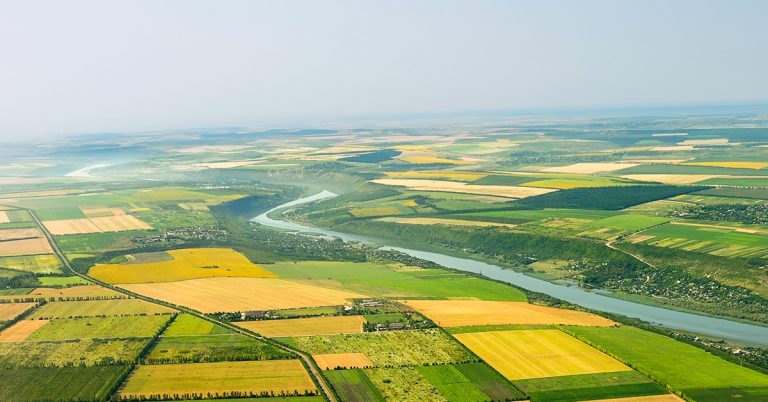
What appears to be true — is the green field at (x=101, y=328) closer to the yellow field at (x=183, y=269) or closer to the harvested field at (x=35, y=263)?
the yellow field at (x=183, y=269)

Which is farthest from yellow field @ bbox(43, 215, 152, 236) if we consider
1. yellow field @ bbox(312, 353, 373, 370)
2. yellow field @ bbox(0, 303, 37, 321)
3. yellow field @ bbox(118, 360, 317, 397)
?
yellow field @ bbox(312, 353, 373, 370)

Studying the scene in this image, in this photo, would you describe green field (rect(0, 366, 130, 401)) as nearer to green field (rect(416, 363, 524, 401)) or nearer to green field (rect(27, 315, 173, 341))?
green field (rect(27, 315, 173, 341))

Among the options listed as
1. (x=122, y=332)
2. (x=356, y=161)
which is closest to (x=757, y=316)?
(x=122, y=332)

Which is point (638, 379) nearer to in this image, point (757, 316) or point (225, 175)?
point (757, 316)

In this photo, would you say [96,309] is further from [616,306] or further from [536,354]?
[616,306]

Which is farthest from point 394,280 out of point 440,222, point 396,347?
point 440,222

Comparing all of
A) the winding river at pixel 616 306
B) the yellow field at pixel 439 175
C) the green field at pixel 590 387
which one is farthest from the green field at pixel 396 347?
the yellow field at pixel 439 175
